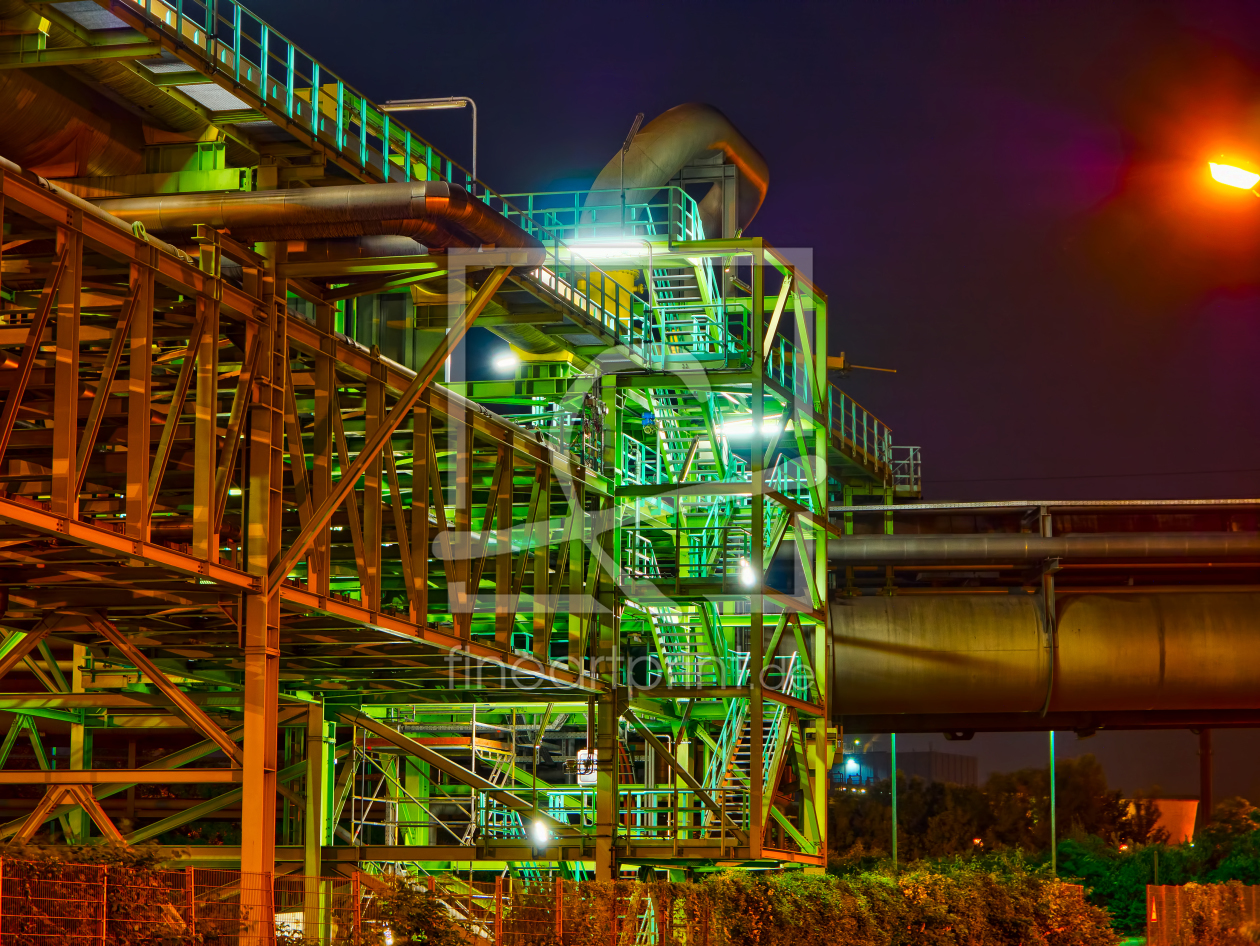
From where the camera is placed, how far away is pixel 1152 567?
130 ft

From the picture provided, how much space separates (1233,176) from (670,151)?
2680 cm

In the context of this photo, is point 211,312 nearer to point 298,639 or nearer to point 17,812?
point 298,639

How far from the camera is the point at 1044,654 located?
3588 centimetres

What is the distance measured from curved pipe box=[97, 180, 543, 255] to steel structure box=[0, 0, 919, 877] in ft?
0.13

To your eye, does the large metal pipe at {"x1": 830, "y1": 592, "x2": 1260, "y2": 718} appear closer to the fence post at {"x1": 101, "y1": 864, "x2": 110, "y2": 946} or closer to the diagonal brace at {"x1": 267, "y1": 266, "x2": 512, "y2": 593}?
the diagonal brace at {"x1": 267, "y1": 266, "x2": 512, "y2": 593}

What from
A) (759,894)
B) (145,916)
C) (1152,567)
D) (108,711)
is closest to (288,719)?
(108,711)

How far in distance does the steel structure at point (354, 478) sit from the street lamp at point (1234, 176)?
9619mm

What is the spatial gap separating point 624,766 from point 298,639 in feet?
47.1

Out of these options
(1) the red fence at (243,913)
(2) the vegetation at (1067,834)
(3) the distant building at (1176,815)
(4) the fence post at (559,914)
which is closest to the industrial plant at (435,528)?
(1) the red fence at (243,913)

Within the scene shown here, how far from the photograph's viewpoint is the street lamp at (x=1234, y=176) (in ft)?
42.6

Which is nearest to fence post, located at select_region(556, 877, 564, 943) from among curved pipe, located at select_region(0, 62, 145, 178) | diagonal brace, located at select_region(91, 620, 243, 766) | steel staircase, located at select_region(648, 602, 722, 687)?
diagonal brace, located at select_region(91, 620, 243, 766)

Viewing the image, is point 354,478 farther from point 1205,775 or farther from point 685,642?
point 1205,775

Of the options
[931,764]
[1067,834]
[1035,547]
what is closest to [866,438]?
A: [1035,547]

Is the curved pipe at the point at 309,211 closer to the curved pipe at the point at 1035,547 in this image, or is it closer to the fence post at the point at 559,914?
the fence post at the point at 559,914
